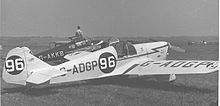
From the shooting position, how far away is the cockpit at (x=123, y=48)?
8062 millimetres

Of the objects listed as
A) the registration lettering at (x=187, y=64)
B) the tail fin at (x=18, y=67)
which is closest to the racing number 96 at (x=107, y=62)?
the registration lettering at (x=187, y=64)

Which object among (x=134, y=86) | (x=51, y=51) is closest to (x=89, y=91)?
(x=134, y=86)

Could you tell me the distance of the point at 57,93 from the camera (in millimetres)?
6848

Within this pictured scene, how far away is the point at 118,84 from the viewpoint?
26.1 feet

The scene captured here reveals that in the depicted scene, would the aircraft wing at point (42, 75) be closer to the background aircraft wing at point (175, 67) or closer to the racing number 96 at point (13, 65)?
the racing number 96 at point (13, 65)

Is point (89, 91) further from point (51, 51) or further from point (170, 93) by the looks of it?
point (51, 51)

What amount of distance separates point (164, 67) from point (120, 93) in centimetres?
140

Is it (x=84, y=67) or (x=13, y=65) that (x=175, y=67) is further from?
(x=13, y=65)

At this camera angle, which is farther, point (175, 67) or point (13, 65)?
point (175, 67)

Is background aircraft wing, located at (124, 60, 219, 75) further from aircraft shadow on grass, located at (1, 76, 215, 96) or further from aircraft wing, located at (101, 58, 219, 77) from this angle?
aircraft shadow on grass, located at (1, 76, 215, 96)

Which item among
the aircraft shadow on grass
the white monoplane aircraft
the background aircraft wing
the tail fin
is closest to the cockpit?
the white monoplane aircraft

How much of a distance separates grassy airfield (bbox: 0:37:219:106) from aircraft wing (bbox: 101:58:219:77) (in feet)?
1.02

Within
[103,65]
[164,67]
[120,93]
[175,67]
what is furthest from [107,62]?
[175,67]

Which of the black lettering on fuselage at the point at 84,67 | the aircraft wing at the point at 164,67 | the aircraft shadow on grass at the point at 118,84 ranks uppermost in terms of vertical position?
the black lettering on fuselage at the point at 84,67
